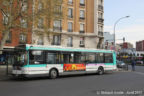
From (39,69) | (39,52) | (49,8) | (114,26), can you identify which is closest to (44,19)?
(49,8)

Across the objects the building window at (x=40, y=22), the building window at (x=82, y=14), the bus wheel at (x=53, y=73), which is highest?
the building window at (x=82, y=14)

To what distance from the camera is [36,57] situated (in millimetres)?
15031

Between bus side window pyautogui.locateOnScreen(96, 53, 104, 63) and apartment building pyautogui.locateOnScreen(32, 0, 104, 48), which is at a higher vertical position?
apartment building pyautogui.locateOnScreen(32, 0, 104, 48)

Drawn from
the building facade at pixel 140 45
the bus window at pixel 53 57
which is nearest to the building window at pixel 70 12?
the bus window at pixel 53 57

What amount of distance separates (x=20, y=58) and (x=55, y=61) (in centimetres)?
311

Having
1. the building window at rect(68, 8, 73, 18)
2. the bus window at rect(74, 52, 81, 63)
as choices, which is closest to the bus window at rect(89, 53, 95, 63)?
the bus window at rect(74, 52, 81, 63)

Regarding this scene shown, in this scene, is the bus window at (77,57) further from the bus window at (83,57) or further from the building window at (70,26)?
the building window at (70,26)

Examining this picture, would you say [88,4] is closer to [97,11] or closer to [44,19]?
[97,11]

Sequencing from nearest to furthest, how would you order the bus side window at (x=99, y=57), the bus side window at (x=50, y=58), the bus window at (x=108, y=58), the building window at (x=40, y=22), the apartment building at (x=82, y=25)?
1. the bus side window at (x=50, y=58)
2. the building window at (x=40, y=22)
3. the bus side window at (x=99, y=57)
4. the bus window at (x=108, y=58)
5. the apartment building at (x=82, y=25)

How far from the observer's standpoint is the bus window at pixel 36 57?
1466 centimetres

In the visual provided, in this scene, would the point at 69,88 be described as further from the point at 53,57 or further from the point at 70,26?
the point at 70,26

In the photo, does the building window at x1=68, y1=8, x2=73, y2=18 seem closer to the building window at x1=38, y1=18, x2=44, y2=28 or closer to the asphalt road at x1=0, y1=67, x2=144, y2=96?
the building window at x1=38, y1=18, x2=44, y2=28

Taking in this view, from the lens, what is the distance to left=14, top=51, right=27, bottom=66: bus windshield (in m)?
14.5

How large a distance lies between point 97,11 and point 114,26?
15636 millimetres
